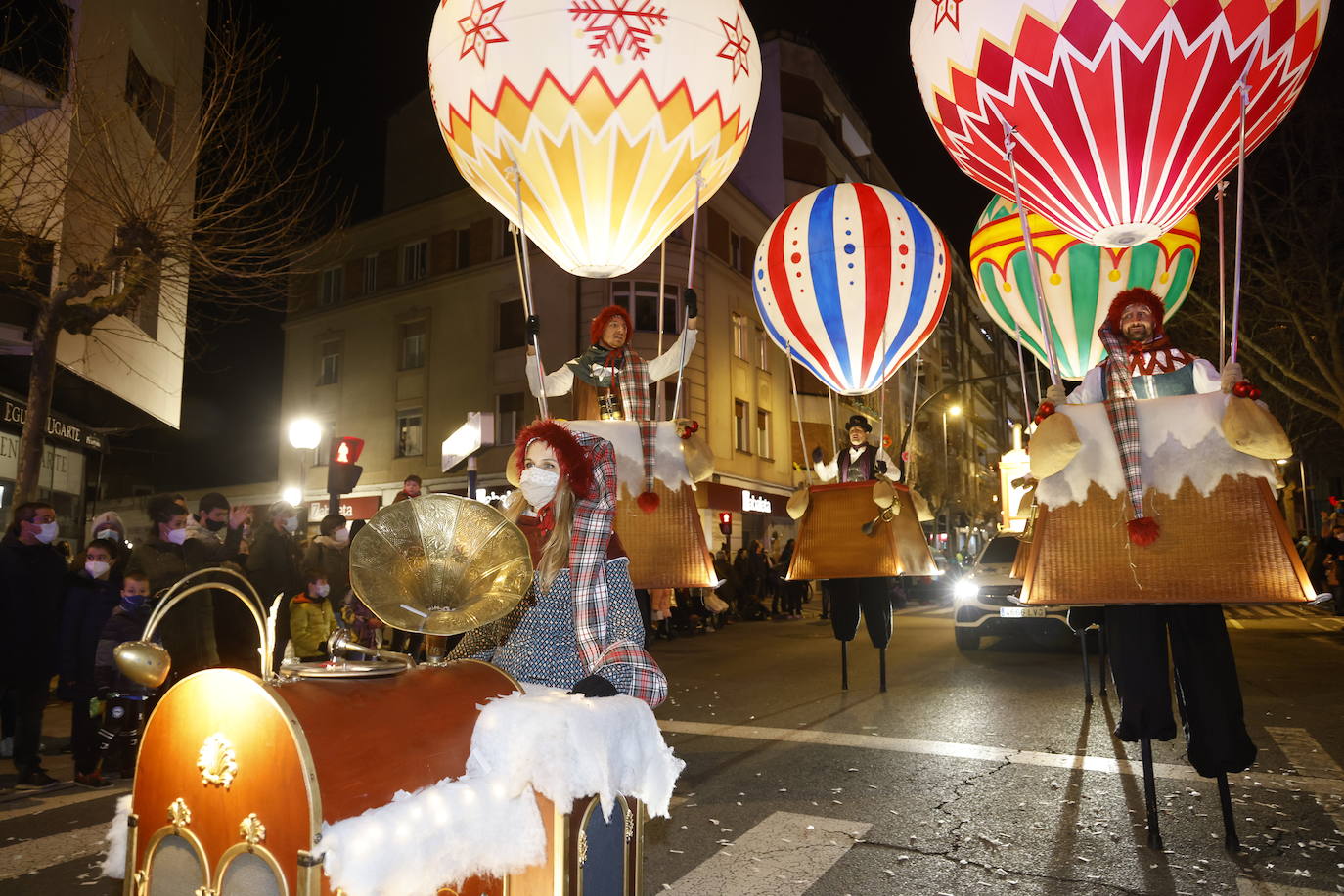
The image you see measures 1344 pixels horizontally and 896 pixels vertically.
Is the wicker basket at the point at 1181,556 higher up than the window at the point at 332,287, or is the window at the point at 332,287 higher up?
the window at the point at 332,287

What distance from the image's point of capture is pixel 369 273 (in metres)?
31.3

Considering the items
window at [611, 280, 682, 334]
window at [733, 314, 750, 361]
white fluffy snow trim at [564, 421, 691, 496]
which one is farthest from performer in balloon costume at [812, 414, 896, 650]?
window at [733, 314, 750, 361]

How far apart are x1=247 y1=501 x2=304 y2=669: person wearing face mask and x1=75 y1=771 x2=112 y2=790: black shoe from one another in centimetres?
192

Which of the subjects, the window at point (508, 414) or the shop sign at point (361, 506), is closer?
the window at point (508, 414)

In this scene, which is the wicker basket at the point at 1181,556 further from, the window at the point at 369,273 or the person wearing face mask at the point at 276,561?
the window at the point at 369,273

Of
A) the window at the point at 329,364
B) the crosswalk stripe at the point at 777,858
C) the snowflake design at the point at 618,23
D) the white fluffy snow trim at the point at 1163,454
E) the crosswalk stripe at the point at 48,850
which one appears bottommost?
the crosswalk stripe at the point at 48,850

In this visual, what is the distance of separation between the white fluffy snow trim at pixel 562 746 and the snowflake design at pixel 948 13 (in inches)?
171

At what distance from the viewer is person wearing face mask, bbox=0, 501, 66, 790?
5797 mm

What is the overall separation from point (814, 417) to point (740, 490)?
5.72m

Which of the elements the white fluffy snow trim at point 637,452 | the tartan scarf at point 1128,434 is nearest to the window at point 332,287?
the white fluffy snow trim at point 637,452

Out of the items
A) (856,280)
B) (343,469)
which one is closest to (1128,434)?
(856,280)

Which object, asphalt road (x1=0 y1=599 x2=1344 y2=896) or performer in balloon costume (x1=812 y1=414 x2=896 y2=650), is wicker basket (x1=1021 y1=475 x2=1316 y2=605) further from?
performer in balloon costume (x1=812 y1=414 x2=896 y2=650)

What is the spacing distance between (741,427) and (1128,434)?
86.8ft

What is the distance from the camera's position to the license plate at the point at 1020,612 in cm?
1087
